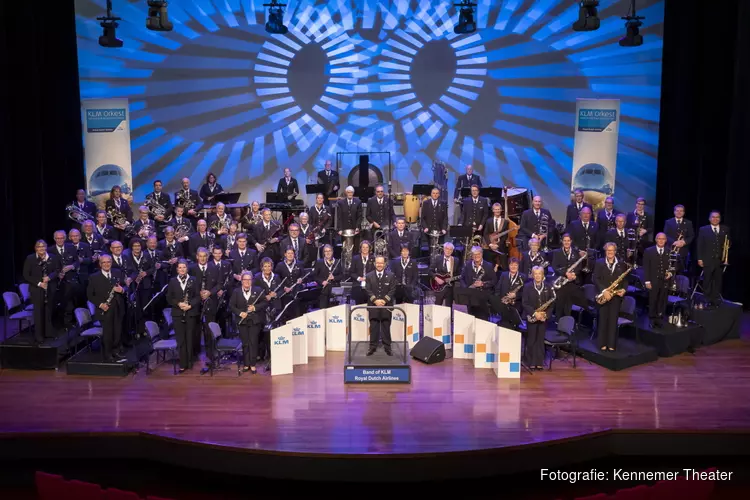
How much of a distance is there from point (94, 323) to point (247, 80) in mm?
6341

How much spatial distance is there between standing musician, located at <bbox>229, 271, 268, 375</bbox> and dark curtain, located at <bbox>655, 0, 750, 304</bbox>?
317 inches

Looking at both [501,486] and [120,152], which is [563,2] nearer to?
[120,152]

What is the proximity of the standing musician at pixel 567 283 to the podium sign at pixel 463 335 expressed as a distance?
1.54 meters

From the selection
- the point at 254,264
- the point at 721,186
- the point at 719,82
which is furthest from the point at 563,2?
the point at 254,264

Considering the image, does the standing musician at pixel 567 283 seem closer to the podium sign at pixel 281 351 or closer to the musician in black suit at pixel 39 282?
the podium sign at pixel 281 351

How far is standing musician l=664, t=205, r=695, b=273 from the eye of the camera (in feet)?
40.4

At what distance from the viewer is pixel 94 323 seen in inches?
468

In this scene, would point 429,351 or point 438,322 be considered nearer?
point 429,351

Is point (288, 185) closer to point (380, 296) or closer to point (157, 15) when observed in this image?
point (157, 15)

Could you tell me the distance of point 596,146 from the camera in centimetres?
1541

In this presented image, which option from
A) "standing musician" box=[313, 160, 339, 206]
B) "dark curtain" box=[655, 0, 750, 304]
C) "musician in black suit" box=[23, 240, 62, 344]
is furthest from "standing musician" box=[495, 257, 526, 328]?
"musician in black suit" box=[23, 240, 62, 344]

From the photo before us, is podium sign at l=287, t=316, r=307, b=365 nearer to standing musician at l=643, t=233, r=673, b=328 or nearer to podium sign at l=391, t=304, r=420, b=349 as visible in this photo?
podium sign at l=391, t=304, r=420, b=349

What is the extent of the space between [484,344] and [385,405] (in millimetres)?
1919

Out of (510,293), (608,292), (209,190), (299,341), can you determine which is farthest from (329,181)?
(608,292)
